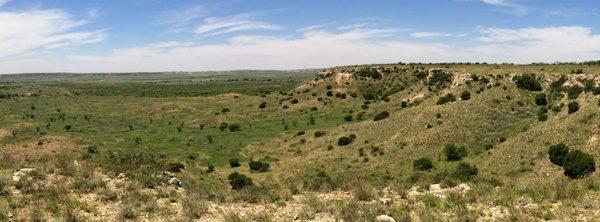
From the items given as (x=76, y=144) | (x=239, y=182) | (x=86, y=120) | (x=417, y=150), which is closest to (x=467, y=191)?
(x=239, y=182)

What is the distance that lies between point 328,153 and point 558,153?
27830 mm

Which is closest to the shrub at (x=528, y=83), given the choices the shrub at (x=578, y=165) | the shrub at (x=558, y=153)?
the shrub at (x=558, y=153)

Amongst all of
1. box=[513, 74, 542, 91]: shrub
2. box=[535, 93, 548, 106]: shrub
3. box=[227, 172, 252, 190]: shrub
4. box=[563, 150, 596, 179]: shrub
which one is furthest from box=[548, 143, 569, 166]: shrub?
box=[513, 74, 542, 91]: shrub

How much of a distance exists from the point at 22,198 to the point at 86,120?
90.0 meters

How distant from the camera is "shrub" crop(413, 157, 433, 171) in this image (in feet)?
157

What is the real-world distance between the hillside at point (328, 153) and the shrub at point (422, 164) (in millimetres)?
124

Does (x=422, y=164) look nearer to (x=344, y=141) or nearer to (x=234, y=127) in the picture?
(x=344, y=141)

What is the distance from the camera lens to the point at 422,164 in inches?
1900

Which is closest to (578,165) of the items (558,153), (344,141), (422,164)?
(558,153)

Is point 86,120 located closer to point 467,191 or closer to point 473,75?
point 473,75

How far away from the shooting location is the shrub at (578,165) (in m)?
36.1

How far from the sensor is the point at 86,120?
10050cm

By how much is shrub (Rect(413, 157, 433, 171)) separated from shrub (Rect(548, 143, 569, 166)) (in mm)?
11279

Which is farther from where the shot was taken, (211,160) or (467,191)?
(211,160)
